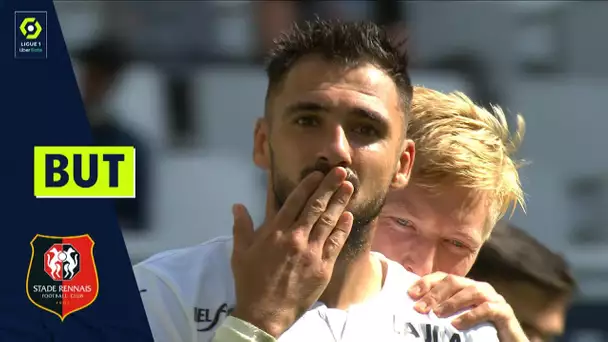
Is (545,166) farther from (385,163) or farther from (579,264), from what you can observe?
(385,163)

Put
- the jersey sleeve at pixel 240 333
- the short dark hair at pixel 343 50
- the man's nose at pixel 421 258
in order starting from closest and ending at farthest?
the jersey sleeve at pixel 240 333 < the short dark hair at pixel 343 50 < the man's nose at pixel 421 258

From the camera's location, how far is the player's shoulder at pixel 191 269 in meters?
1.54

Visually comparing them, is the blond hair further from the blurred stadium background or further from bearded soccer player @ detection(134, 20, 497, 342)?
bearded soccer player @ detection(134, 20, 497, 342)

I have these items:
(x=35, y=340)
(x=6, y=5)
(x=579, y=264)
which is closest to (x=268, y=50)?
(x=6, y=5)

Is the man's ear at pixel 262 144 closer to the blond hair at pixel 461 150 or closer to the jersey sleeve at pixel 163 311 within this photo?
the jersey sleeve at pixel 163 311

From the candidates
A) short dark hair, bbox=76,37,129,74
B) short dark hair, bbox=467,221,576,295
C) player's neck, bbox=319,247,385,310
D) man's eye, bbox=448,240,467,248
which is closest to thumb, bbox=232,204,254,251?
player's neck, bbox=319,247,385,310

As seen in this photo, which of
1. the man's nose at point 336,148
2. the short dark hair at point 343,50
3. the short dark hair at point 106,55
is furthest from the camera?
the short dark hair at point 106,55

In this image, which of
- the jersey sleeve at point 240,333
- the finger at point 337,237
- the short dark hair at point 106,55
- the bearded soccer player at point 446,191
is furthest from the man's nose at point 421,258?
the short dark hair at point 106,55

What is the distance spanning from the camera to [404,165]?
1.64 meters

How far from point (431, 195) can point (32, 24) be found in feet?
2.58

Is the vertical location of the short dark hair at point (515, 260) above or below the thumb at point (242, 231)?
below

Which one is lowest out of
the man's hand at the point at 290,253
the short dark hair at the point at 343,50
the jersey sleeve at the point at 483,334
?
the jersey sleeve at the point at 483,334

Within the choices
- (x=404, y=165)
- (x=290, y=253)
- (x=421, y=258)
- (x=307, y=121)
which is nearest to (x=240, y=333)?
(x=290, y=253)

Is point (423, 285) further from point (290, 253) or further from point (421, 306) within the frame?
point (290, 253)
